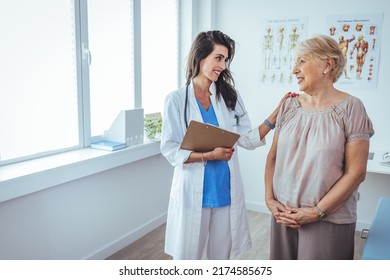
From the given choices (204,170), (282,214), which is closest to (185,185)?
(204,170)

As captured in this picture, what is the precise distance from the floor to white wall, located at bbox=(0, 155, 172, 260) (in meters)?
0.06

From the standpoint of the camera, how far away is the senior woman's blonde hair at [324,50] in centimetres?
135

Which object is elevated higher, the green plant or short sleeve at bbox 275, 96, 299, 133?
short sleeve at bbox 275, 96, 299, 133

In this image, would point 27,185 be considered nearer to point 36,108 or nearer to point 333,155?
point 36,108

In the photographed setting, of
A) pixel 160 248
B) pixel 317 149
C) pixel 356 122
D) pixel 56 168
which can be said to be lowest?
pixel 160 248

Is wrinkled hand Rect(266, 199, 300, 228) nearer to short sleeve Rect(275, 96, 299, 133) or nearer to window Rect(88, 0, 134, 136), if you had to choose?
short sleeve Rect(275, 96, 299, 133)

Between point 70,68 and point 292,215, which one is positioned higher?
point 70,68

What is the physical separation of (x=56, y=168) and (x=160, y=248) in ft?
3.57

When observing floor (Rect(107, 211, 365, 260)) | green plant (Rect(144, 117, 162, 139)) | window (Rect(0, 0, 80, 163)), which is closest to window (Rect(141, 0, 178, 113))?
green plant (Rect(144, 117, 162, 139))

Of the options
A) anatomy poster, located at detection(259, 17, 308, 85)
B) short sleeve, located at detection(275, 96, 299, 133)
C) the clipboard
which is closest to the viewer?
short sleeve, located at detection(275, 96, 299, 133)

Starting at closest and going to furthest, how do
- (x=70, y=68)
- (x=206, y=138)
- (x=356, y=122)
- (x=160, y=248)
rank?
(x=356, y=122) < (x=206, y=138) < (x=70, y=68) < (x=160, y=248)

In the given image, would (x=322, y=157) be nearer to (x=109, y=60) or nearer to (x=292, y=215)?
(x=292, y=215)

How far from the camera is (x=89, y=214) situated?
242 cm

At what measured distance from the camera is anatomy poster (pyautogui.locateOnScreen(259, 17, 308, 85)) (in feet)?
10.5
